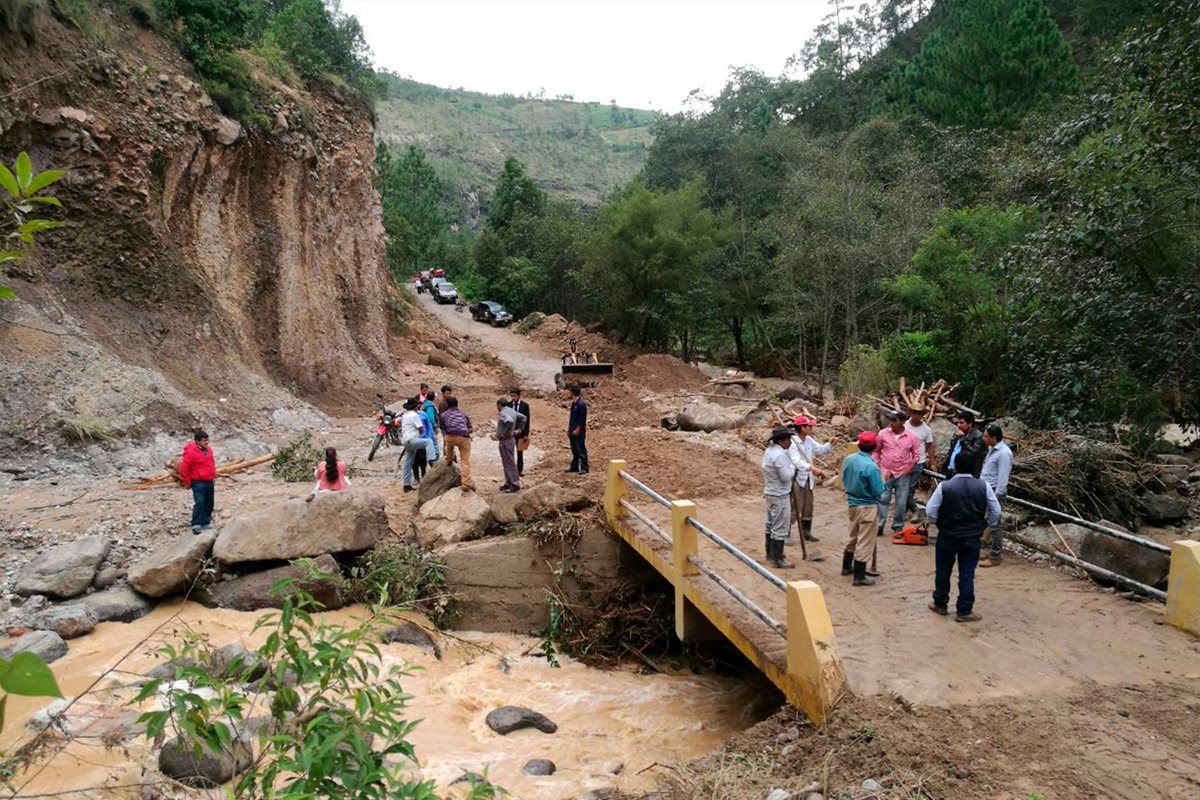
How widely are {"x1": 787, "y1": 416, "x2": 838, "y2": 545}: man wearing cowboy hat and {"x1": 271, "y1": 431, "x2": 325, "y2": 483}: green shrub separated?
8792 millimetres

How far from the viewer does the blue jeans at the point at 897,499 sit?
32.6ft

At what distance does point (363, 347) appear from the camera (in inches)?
1011

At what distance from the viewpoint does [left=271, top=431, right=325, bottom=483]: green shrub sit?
1422cm

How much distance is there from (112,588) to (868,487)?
30.8ft

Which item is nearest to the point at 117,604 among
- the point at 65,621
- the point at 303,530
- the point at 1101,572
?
the point at 65,621

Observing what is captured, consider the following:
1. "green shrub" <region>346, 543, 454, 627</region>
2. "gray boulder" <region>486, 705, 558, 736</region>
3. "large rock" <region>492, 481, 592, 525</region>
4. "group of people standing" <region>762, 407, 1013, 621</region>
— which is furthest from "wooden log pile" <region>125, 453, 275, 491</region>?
"group of people standing" <region>762, 407, 1013, 621</region>

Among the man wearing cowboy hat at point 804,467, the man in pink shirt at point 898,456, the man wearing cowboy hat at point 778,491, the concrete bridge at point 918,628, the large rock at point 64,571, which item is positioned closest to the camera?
the concrete bridge at point 918,628

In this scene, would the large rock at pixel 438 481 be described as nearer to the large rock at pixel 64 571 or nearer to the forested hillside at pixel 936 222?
the large rock at pixel 64 571

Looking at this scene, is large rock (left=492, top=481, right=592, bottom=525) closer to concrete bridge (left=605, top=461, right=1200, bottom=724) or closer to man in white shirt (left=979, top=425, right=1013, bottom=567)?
concrete bridge (left=605, top=461, right=1200, bottom=724)

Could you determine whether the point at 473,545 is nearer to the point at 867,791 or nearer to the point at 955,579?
the point at 955,579

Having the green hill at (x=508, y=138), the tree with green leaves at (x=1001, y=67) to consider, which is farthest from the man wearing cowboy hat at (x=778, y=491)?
the green hill at (x=508, y=138)

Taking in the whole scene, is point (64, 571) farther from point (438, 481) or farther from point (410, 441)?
point (410, 441)

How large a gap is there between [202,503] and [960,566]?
971 cm

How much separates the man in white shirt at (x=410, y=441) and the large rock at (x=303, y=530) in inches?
81.6
